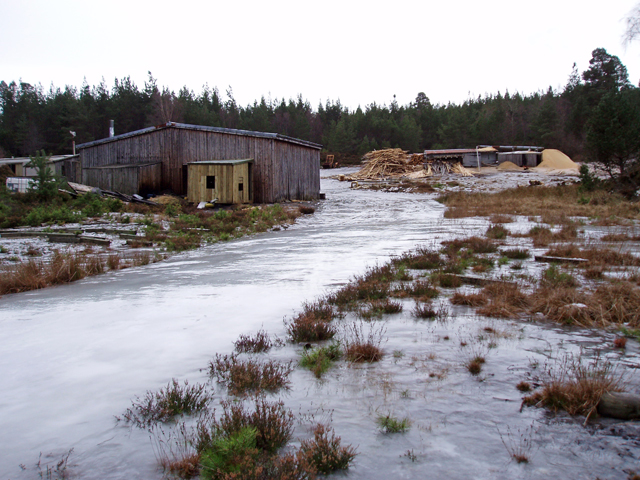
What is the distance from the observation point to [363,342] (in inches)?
197

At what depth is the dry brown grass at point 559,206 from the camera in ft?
57.5

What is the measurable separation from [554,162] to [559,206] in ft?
110

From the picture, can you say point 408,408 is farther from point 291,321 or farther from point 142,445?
point 291,321

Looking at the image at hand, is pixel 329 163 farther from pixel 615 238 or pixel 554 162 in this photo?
pixel 615 238

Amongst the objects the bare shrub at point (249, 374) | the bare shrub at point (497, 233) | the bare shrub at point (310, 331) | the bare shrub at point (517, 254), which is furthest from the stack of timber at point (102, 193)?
the bare shrub at point (249, 374)

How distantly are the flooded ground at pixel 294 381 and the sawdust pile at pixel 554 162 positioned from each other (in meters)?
47.9

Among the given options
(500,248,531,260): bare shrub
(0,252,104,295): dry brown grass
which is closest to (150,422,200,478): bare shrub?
(0,252,104,295): dry brown grass

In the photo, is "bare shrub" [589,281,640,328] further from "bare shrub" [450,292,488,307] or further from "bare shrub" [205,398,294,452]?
"bare shrub" [205,398,294,452]

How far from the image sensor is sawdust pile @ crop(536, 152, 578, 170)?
4894 cm

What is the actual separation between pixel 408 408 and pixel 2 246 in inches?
506

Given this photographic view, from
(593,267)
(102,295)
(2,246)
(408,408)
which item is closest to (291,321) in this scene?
(408,408)

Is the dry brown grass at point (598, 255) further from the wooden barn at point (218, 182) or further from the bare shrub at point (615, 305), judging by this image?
the wooden barn at point (218, 182)

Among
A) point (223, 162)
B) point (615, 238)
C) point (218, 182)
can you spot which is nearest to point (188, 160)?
point (223, 162)

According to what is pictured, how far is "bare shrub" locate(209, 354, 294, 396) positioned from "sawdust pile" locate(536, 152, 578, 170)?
50918mm
